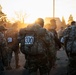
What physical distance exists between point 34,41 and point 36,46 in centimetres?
15

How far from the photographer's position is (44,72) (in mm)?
8664

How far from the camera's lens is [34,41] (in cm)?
834

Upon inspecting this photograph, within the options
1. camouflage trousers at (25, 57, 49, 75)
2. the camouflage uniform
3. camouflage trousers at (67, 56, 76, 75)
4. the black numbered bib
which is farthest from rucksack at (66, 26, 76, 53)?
the black numbered bib

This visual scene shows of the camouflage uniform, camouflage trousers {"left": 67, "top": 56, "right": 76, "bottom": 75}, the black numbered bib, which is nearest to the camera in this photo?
the black numbered bib

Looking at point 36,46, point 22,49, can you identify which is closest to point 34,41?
point 36,46

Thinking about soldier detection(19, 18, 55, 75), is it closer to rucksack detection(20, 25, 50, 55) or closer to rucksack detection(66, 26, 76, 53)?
rucksack detection(20, 25, 50, 55)

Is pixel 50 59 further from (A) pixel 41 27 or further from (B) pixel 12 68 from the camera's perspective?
(B) pixel 12 68

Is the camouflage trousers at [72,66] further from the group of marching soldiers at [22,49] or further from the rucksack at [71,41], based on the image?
the group of marching soldiers at [22,49]

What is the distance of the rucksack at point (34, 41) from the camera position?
27.2 feet

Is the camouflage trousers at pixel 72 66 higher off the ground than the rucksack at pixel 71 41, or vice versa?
the rucksack at pixel 71 41

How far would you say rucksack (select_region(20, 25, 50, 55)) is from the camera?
27.2ft

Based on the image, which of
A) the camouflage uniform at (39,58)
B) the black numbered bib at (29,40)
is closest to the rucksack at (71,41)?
the camouflage uniform at (39,58)

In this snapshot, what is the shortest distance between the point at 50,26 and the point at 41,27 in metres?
3.70

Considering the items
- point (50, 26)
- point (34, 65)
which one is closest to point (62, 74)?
point (50, 26)
